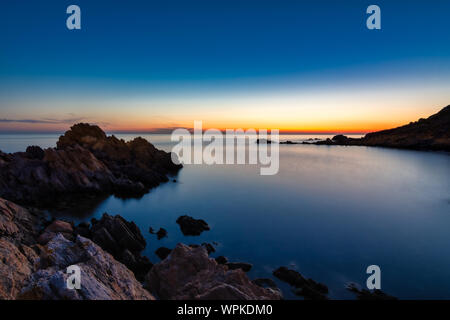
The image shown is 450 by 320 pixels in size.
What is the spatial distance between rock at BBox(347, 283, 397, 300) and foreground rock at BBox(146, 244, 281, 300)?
24.0ft

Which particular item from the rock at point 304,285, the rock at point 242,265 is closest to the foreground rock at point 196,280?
the rock at point 304,285

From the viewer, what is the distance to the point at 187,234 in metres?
24.5

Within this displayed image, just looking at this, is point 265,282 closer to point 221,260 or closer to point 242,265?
point 242,265

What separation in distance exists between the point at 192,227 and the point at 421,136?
500 ft

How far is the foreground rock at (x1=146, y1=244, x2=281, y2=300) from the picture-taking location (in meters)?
9.00

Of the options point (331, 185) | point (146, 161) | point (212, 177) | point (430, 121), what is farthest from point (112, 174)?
point (430, 121)

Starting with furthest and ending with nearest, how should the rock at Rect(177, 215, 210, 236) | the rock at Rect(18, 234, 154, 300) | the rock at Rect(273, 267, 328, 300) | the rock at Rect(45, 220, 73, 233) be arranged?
the rock at Rect(177, 215, 210, 236) < the rock at Rect(45, 220, 73, 233) < the rock at Rect(273, 267, 328, 300) < the rock at Rect(18, 234, 154, 300)

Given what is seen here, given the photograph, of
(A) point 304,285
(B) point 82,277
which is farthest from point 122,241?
(A) point 304,285

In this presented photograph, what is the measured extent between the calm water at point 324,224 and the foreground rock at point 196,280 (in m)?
6.57

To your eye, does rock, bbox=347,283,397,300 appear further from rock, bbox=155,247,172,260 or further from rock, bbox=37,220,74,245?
rock, bbox=37,220,74,245

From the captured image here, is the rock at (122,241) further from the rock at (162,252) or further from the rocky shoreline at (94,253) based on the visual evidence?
the rock at (162,252)

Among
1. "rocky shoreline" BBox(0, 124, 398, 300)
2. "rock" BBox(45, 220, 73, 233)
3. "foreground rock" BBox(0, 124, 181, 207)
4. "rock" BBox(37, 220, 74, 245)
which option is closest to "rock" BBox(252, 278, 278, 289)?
"rocky shoreline" BBox(0, 124, 398, 300)
